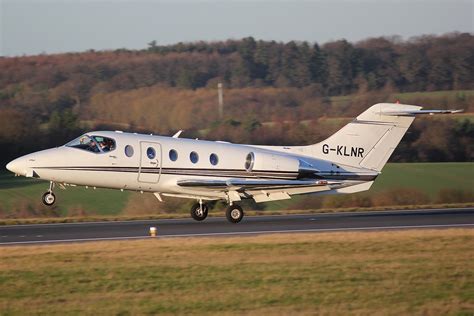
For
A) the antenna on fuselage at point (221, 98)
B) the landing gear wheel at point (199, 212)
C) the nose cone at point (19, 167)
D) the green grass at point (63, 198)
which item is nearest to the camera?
the nose cone at point (19, 167)

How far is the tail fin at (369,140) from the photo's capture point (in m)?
25.6

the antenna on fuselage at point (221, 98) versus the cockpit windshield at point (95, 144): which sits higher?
the antenna on fuselage at point (221, 98)

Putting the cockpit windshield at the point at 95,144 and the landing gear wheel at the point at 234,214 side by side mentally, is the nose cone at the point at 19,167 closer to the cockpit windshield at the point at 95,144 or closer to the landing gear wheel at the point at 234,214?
the cockpit windshield at the point at 95,144

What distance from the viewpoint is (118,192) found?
4022cm

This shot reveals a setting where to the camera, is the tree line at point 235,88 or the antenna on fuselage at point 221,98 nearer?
the tree line at point 235,88

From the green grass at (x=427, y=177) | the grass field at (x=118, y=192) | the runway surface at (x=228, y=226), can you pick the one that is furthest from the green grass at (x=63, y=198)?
the green grass at (x=427, y=177)

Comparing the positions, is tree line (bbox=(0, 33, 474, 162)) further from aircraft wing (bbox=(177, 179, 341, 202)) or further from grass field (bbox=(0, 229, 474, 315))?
grass field (bbox=(0, 229, 474, 315))

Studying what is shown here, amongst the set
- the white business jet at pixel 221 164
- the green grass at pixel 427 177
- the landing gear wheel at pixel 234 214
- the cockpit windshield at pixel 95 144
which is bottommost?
the green grass at pixel 427 177

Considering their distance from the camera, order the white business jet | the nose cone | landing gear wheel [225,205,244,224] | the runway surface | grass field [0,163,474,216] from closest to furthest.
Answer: the runway surface
the nose cone
the white business jet
landing gear wheel [225,205,244,224]
grass field [0,163,474,216]

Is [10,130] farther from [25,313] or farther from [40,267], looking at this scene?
[25,313]

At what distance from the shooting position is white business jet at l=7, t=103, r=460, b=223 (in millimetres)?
23266

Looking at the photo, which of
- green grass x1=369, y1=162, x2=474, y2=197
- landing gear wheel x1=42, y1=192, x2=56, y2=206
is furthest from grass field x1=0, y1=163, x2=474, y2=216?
landing gear wheel x1=42, y1=192, x2=56, y2=206

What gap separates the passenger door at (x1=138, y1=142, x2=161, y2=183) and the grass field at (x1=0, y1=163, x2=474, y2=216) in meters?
10.8

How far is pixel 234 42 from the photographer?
260 feet
